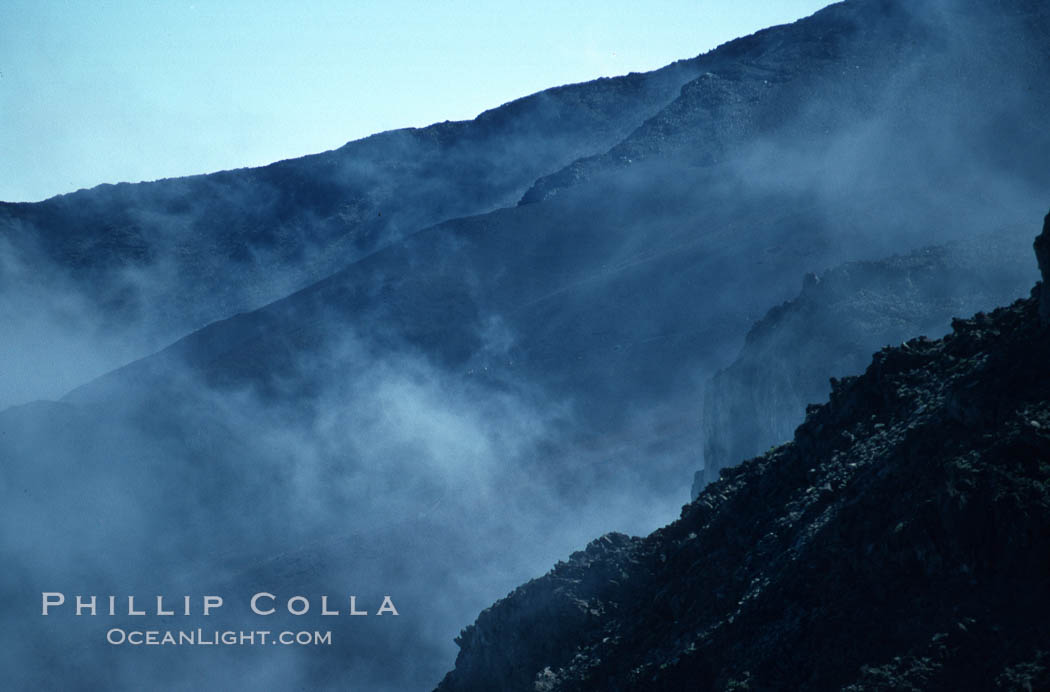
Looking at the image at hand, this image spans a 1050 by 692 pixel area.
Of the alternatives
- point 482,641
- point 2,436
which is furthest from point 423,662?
point 2,436

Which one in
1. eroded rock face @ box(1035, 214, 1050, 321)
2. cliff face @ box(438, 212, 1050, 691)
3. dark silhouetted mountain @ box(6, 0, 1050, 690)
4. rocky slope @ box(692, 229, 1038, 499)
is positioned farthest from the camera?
dark silhouetted mountain @ box(6, 0, 1050, 690)

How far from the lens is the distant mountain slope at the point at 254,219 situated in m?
62.7

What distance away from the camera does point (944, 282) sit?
2584 cm

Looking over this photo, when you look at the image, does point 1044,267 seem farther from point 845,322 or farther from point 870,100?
point 870,100

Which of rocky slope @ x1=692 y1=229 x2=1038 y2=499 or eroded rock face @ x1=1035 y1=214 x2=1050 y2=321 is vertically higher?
rocky slope @ x1=692 y1=229 x2=1038 y2=499

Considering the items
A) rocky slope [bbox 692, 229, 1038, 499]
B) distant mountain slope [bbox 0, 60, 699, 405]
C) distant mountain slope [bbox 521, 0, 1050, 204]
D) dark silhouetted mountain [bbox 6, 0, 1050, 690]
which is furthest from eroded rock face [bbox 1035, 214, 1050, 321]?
distant mountain slope [bbox 0, 60, 699, 405]

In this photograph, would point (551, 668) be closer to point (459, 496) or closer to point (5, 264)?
point (459, 496)

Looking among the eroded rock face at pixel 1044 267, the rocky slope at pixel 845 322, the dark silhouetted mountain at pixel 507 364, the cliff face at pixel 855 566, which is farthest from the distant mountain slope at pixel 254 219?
the eroded rock face at pixel 1044 267

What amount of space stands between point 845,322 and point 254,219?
51813mm

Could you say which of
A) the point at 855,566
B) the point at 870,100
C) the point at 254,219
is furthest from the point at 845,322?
the point at 254,219

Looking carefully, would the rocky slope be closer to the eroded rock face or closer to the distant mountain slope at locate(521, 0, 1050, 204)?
the eroded rock face

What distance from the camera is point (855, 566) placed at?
1129cm

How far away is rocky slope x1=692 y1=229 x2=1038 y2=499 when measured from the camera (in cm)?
2475

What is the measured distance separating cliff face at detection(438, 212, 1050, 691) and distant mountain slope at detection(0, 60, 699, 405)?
47.8 meters
